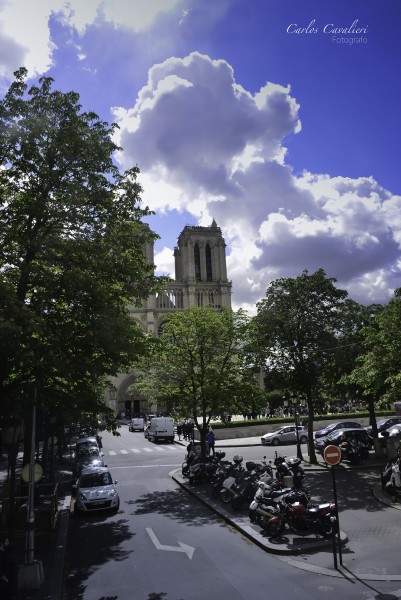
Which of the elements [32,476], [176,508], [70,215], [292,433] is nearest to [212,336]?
[176,508]

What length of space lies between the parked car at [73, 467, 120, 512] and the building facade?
196 ft

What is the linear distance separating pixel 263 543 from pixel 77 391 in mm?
5695

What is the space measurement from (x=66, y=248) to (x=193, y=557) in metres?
7.53

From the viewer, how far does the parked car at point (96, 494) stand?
47.9 feet

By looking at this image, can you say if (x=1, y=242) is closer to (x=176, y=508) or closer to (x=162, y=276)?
(x=162, y=276)

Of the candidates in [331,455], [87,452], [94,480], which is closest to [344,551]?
[331,455]

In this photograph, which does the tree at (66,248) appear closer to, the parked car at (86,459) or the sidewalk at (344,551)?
the sidewalk at (344,551)

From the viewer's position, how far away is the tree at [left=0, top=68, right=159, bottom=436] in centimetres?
1072

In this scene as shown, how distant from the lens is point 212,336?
21.2 metres

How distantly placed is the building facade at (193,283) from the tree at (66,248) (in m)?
63.1

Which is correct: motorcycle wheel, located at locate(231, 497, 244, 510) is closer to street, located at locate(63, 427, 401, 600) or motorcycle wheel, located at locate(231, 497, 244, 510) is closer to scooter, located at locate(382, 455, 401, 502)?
street, located at locate(63, 427, 401, 600)

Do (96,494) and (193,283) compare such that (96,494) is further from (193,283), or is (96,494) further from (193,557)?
(193,283)

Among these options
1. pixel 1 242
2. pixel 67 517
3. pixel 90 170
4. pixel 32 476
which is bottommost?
pixel 67 517

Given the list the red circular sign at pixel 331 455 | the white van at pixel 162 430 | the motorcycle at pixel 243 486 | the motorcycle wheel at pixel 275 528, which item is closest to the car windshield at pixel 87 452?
the motorcycle at pixel 243 486
